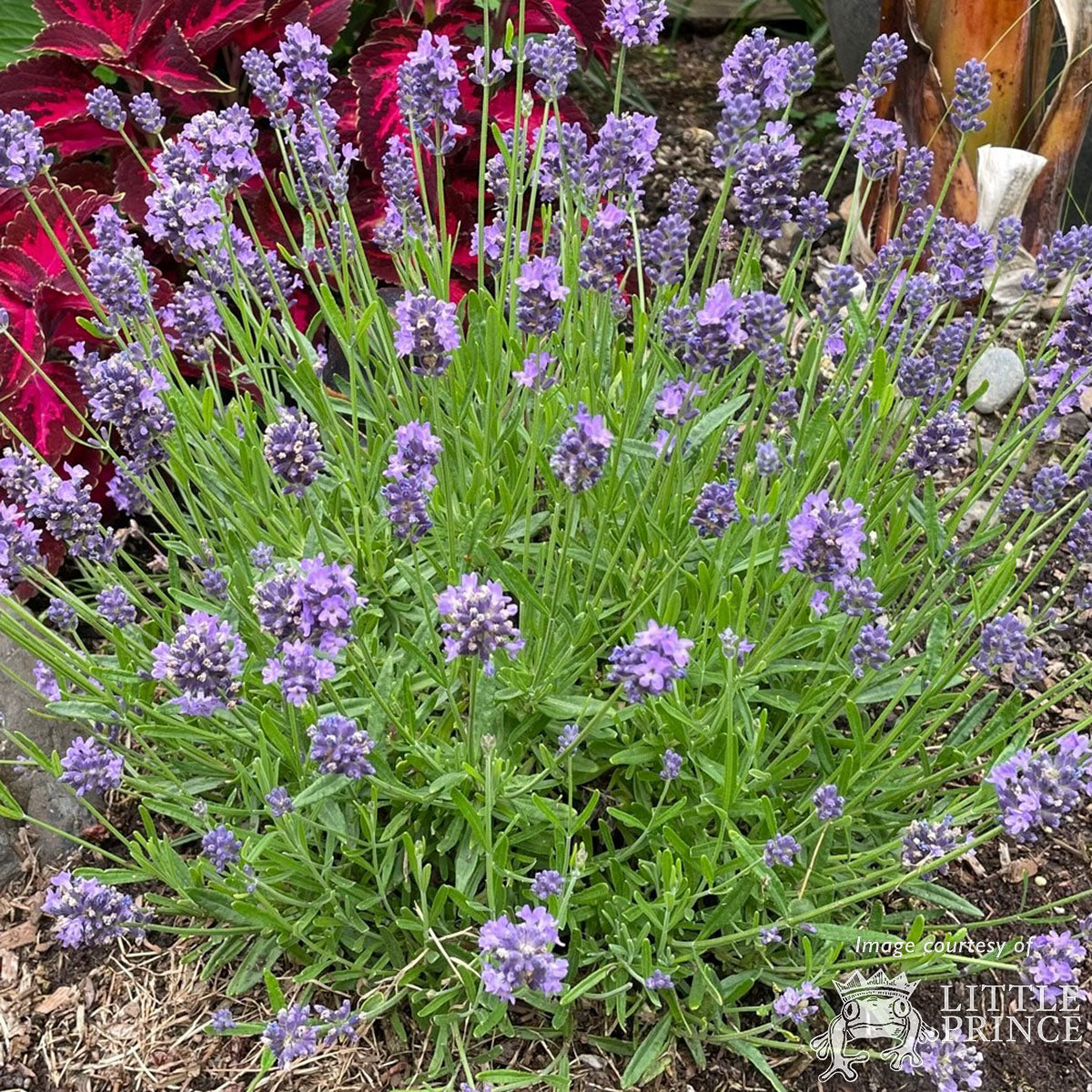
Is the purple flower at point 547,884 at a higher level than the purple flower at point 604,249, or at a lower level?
lower

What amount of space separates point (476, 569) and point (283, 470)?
66 centimetres

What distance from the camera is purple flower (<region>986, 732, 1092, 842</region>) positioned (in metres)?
1.59

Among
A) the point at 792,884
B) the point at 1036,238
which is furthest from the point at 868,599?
the point at 1036,238

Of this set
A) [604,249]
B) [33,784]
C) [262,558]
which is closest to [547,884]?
[262,558]

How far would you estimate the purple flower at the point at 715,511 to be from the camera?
6.40 ft

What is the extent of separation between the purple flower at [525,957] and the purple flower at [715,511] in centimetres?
72

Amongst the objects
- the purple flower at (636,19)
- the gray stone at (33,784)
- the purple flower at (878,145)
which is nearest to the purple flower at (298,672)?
the gray stone at (33,784)

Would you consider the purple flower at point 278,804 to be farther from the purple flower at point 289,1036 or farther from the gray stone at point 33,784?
the gray stone at point 33,784

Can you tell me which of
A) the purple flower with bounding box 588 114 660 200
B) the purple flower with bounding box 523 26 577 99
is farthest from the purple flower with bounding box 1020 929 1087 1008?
the purple flower with bounding box 523 26 577 99

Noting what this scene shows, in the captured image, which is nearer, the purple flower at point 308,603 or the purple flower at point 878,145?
A: the purple flower at point 308,603

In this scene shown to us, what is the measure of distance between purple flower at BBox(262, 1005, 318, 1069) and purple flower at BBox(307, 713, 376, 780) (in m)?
0.47

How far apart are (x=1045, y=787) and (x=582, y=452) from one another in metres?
0.79

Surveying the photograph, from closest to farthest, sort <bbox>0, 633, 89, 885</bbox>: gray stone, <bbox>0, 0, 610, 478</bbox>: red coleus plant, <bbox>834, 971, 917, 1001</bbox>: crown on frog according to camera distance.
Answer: <bbox>834, 971, 917, 1001</bbox>: crown on frog < <bbox>0, 633, 89, 885</bbox>: gray stone < <bbox>0, 0, 610, 478</bbox>: red coleus plant

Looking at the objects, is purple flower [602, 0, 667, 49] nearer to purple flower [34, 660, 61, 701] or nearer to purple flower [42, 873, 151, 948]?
purple flower [34, 660, 61, 701]
